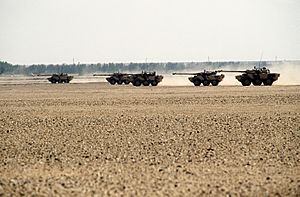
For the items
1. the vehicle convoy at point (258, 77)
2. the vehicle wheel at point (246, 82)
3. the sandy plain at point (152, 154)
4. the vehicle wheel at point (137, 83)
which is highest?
the vehicle convoy at point (258, 77)

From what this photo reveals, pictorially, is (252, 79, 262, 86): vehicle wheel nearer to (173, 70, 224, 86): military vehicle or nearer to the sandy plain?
(173, 70, 224, 86): military vehicle

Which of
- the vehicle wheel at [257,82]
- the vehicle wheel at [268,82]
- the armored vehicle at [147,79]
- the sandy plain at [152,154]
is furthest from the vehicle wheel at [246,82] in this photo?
the sandy plain at [152,154]

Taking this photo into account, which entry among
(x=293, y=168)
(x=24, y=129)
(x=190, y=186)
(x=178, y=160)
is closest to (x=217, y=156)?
(x=178, y=160)

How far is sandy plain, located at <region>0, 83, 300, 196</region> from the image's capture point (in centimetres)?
937

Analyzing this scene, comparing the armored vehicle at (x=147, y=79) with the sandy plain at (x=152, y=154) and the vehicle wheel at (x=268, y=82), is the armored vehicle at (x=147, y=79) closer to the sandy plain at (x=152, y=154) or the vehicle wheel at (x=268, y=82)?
the vehicle wheel at (x=268, y=82)

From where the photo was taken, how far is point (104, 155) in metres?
12.6

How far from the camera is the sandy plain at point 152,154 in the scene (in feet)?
30.7

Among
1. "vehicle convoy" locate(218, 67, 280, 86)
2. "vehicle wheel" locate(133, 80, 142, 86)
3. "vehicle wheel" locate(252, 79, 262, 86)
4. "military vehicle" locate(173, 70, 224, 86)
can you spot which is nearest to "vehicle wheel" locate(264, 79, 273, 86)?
"vehicle convoy" locate(218, 67, 280, 86)

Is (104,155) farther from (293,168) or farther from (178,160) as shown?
(293,168)

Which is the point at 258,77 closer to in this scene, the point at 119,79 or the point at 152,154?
the point at 119,79

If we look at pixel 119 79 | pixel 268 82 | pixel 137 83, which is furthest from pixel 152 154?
pixel 119 79

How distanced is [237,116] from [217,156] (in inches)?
348

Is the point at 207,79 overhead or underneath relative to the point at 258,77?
underneath

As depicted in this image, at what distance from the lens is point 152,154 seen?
12.6 meters
